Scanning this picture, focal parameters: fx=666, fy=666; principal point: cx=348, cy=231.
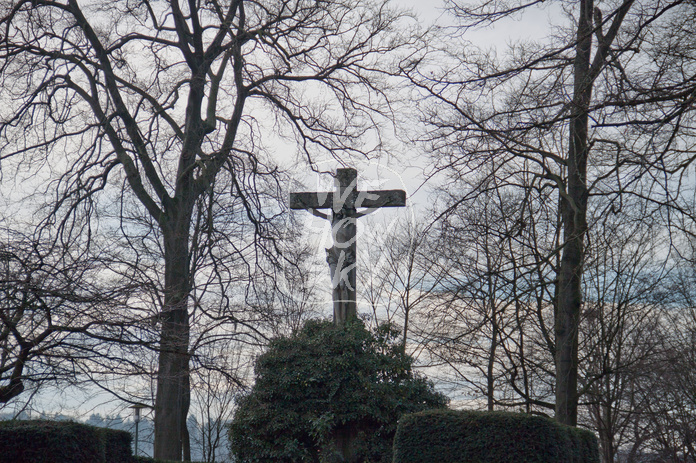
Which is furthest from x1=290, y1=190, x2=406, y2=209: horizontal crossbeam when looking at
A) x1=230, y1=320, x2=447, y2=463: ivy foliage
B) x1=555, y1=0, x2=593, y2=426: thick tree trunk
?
x1=555, y1=0, x2=593, y2=426: thick tree trunk

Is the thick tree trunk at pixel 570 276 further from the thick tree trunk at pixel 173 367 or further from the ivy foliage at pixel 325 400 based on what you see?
the thick tree trunk at pixel 173 367

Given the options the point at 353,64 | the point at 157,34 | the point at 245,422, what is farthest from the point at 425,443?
the point at 157,34

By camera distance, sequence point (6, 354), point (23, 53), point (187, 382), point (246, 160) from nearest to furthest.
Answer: point (6, 354)
point (23, 53)
point (246, 160)
point (187, 382)

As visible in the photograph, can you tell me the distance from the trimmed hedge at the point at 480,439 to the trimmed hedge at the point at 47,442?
11.5 feet

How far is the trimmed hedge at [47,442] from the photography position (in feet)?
23.2

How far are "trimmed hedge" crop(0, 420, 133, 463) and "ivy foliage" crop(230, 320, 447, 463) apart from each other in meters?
2.95

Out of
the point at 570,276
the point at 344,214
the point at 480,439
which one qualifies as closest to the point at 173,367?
the point at 344,214

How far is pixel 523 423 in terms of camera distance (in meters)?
7.37

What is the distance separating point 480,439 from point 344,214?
5.34 metres

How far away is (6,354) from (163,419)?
17.1 ft

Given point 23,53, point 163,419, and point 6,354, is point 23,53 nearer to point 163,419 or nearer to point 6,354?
point 6,354

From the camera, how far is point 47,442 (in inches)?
280

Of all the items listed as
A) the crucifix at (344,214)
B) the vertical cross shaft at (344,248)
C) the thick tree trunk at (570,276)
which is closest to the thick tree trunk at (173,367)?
the crucifix at (344,214)

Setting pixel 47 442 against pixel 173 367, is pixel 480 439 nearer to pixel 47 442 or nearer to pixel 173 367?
pixel 47 442
